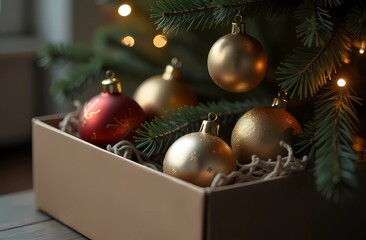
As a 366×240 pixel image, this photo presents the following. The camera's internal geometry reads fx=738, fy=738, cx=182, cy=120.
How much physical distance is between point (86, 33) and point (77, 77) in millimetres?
317

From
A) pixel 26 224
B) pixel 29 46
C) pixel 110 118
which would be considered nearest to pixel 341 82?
pixel 110 118

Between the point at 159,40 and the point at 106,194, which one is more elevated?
the point at 159,40

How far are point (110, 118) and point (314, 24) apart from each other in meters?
0.28

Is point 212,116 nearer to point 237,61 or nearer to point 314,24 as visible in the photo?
point 237,61

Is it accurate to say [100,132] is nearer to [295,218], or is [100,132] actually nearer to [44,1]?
[295,218]

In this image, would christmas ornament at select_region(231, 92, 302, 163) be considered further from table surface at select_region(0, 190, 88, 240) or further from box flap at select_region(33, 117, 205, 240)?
table surface at select_region(0, 190, 88, 240)

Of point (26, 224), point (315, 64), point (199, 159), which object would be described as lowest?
point (26, 224)

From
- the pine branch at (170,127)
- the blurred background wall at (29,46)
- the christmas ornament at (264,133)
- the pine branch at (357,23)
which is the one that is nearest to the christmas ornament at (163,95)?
the pine branch at (170,127)

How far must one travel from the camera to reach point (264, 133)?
32.7 inches

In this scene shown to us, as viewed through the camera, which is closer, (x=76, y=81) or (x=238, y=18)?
(x=238, y=18)

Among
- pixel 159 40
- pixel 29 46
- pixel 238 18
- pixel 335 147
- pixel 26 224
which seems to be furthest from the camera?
pixel 29 46

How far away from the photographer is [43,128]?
95 cm

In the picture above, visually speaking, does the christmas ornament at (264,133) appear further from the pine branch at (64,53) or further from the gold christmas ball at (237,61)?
the pine branch at (64,53)

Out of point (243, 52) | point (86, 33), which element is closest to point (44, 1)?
point (86, 33)
